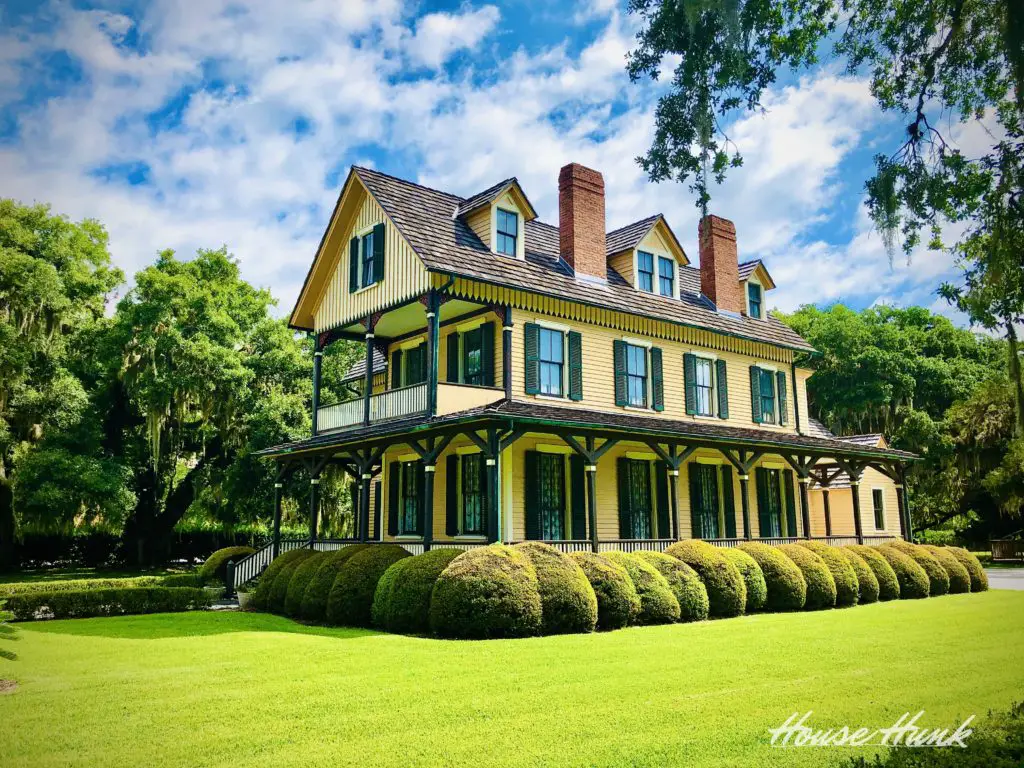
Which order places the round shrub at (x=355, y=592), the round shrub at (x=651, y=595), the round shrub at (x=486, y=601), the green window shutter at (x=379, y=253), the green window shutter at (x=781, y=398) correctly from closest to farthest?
1. the round shrub at (x=486, y=601)
2. the round shrub at (x=651, y=595)
3. the round shrub at (x=355, y=592)
4. the green window shutter at (x=379, y=253)
5. the green window shutter at (x=781, y=398)

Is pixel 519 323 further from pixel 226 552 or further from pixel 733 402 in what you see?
pixel 226 552

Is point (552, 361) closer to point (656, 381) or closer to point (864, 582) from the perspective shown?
point (656, 381)

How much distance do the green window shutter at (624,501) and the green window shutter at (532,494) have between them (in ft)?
9.49

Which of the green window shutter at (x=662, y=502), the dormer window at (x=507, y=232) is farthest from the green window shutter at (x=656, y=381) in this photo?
the dormer window at (x=507, y=232)

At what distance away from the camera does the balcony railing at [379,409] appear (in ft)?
60.0

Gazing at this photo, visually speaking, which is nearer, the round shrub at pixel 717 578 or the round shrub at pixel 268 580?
the round shrub at pixel 717 578

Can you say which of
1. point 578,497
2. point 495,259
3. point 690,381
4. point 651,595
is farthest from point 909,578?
point 495,259

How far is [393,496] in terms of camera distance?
72.5ft

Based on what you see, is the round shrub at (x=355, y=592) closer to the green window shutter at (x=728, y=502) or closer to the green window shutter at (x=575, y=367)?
the green window shutter at (x=575, y=367)

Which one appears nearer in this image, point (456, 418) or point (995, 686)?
point (995, 686)

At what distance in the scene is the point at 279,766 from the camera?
5.97 meters

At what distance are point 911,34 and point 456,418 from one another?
33.9 ft

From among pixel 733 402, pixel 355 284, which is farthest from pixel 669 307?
pixel 355 284

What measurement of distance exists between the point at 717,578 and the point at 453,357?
880 cm
